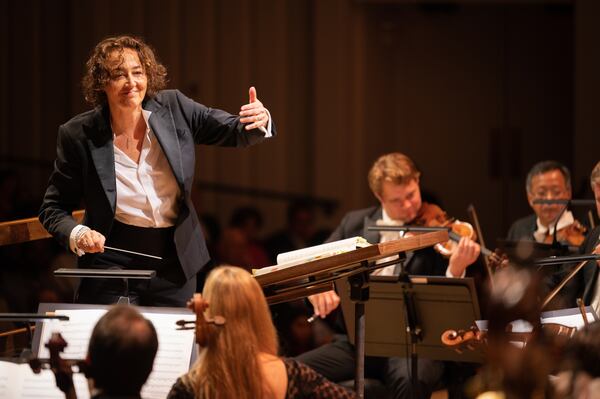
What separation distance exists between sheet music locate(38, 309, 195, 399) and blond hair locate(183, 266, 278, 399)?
45 cm

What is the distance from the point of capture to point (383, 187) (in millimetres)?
5242

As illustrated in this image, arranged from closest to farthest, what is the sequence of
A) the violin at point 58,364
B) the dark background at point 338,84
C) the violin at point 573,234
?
the violin at point 58,364
the violin at point 573,234
the dark background at point 338,84

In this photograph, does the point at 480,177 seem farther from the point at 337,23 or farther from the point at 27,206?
the point at 27,206

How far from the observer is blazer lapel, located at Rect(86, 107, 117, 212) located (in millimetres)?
4020

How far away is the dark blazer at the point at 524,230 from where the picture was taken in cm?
565

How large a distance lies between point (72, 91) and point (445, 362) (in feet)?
17.5

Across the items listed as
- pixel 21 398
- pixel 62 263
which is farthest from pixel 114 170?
pixel 62 263

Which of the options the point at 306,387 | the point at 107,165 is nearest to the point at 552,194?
the point at 107,165

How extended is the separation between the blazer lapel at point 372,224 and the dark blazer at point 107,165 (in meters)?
1.18

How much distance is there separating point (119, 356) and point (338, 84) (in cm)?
641

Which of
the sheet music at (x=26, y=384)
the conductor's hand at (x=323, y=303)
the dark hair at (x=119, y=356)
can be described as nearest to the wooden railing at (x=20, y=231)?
the sheet music at (x=26, y=384)

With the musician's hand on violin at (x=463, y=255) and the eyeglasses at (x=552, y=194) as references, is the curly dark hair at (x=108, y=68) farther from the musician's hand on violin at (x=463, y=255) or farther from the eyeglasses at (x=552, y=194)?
the eyeglasses at (x=552, y=194)

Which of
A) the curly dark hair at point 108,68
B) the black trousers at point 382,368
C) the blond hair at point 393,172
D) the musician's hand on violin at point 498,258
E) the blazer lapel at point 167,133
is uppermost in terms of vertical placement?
the curly dark hair at point 108,68

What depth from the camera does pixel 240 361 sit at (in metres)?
3.08
